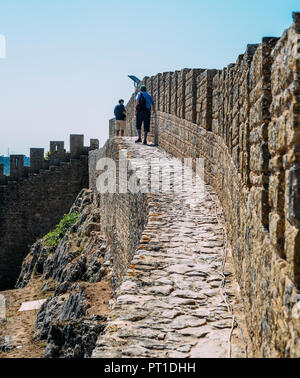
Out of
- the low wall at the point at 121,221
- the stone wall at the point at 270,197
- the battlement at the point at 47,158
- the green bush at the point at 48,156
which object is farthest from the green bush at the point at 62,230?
the stone wall at the point at 270,197

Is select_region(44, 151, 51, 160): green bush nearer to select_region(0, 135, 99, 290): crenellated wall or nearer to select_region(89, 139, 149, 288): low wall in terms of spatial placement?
select_region(0, 135, 99, 290): crenellated wall

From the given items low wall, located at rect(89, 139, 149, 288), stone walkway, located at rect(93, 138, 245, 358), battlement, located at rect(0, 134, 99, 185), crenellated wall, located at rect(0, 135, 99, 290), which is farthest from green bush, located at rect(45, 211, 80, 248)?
stone walkway, located at rect(93, 138, 245, 358)

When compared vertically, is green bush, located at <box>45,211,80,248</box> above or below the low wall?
below

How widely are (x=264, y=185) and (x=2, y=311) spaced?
12014mm

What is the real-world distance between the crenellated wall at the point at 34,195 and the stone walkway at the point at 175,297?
14.8 meters

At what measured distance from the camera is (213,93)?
6863 millimetres

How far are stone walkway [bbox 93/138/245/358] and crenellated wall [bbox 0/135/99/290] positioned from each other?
14778 mm

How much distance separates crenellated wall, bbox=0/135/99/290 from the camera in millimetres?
19609

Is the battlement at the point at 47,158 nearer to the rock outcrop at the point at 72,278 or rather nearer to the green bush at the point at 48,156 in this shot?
the green bush at the point at 48,156

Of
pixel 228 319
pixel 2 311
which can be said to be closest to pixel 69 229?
pixel 2 311

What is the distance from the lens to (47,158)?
67.9 ft

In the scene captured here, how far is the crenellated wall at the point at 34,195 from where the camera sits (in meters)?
19.6
